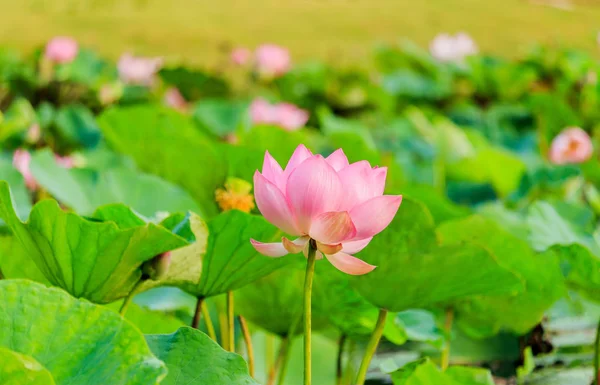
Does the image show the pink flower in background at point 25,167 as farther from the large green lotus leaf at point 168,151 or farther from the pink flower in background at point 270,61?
the pink flower in background at point 270,61

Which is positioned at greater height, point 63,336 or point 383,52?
point 383,52

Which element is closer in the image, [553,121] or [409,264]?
[409,264]

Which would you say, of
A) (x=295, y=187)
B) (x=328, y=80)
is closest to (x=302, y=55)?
(x=328, y=80)

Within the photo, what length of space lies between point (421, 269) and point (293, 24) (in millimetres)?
5723

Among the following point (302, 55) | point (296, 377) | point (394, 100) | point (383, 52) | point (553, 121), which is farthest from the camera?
point (302, 55)

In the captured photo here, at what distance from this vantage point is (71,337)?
0.46 m

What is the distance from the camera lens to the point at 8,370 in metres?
0.40

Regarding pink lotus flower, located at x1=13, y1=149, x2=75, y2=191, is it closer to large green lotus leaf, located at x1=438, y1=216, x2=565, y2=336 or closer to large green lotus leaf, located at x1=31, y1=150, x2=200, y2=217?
large green lotus leaf, located at x1=31, y1=150, x2=200, y2=217

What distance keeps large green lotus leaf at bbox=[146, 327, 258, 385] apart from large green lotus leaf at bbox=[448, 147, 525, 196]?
84cm

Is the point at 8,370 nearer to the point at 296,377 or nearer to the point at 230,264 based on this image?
the point at 230,264

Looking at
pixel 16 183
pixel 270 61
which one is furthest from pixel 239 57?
pixel 16 183

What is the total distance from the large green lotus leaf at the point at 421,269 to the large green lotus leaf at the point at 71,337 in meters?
0.23

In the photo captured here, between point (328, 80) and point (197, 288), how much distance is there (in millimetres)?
1765

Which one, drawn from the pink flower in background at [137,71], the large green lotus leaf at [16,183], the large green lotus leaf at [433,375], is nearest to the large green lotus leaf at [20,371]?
the large green lotus leaf at [433,375]
